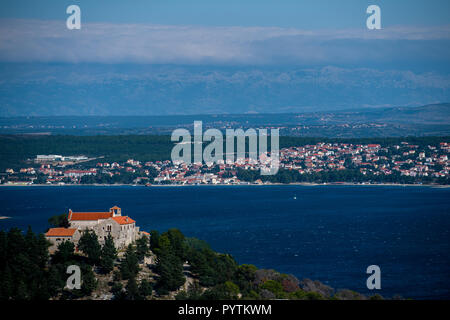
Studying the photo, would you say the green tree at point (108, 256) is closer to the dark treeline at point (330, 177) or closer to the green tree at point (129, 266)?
the green tree at point (129, 266)

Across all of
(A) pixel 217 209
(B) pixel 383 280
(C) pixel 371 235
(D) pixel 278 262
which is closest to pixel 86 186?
(A) pixel 217 209

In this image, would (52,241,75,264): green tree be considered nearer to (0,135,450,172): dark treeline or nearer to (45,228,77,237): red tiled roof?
(45,228,77,237): red tiled roof

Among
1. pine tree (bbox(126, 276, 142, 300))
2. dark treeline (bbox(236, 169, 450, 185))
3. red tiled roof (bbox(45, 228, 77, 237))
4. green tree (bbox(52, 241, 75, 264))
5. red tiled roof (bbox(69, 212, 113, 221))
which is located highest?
dark treeline (bbox(236, 169, 450, 185))

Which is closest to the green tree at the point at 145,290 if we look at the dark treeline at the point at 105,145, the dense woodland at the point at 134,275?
the dense woodland at the point at 134,275

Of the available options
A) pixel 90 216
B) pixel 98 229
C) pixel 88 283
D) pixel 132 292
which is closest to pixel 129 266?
pixel 132 292

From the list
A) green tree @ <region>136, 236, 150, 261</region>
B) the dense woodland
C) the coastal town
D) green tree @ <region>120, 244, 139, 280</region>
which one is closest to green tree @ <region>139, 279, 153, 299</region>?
the dense woodland
